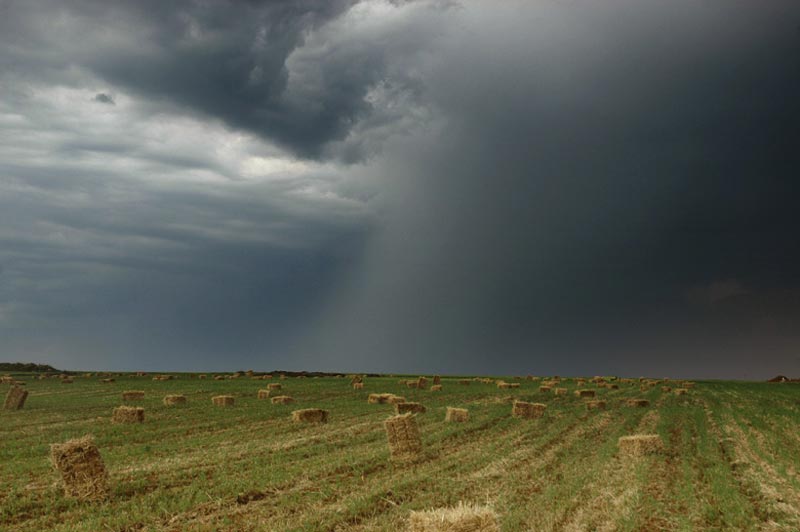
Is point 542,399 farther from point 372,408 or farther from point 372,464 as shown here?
point 372,464

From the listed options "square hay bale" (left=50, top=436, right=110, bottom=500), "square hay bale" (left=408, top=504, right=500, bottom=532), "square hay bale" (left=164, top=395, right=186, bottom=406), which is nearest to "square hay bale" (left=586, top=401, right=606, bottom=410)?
"square hay bale" (left=164, top=395, right=186, bottom=406)

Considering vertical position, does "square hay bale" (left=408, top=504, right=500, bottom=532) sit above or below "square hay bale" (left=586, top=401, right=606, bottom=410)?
below

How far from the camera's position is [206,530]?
10906 mm

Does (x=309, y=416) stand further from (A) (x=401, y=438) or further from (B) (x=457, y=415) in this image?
(A) (x=401, y=438)

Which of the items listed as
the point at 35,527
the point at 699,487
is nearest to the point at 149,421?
the point at 35,527

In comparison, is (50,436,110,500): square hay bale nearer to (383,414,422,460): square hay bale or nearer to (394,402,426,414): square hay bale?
(383,414,422,460): square hay bale

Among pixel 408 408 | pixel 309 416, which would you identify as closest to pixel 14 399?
pixel 309 416

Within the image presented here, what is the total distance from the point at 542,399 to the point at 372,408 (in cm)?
1430

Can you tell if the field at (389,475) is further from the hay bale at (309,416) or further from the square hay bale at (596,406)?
the square hay bale at (596,406)

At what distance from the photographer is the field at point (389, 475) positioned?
11.7 meters

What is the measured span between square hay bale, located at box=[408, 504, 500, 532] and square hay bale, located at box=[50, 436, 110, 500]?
8539 millimetres

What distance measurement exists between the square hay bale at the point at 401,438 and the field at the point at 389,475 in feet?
1.67

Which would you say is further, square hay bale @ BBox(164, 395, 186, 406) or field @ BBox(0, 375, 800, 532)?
square hay bale @ BBox(164, 395, 186, 406)

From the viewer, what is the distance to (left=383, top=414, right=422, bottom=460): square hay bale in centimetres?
1770
